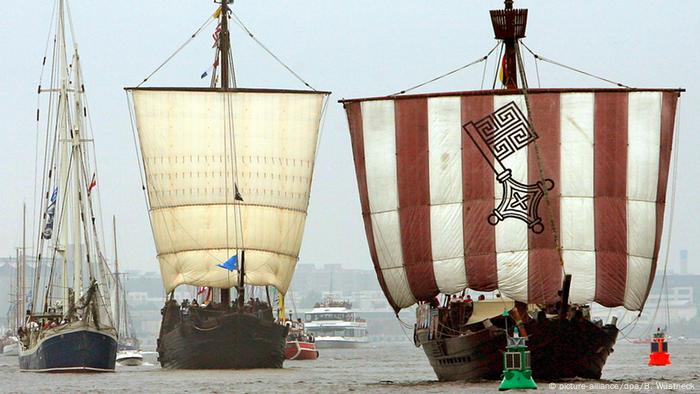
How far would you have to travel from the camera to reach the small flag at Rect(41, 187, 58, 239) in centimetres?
7100

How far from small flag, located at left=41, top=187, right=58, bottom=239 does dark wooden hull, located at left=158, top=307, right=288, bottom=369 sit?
623 centimetres

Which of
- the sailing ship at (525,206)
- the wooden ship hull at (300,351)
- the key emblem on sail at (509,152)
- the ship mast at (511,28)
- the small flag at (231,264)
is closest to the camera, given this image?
the sailing ship at (525,206)

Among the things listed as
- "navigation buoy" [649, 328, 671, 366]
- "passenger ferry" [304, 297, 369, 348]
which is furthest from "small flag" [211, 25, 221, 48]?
"passenger ferry" [304, 297, 369, 348]

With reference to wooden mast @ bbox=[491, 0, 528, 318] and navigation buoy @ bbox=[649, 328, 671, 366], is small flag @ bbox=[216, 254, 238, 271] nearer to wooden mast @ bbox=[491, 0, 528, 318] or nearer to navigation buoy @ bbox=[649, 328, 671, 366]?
navigation buoy @ bbox=[649, 328, 671, 366]

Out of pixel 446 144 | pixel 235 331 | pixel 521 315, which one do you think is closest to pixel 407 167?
pixel 446 144

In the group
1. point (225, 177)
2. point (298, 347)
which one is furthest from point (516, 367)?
point (298, 347)

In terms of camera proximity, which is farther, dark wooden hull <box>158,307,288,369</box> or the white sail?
the white sail

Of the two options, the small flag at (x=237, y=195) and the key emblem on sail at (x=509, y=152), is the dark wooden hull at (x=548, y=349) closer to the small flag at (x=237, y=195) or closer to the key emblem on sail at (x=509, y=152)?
the key emblem on sail at (x=509, y=152)

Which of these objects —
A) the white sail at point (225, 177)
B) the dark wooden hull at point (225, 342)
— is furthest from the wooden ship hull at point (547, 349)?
the white sail at point (225, 177)

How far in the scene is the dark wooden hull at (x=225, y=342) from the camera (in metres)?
71.4

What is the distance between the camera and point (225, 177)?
76.6 metres

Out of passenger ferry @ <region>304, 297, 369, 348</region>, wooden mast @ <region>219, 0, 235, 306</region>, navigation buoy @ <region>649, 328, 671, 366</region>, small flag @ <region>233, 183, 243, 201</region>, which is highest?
wooden mast @ <region>219, 0, 235, 306</region>

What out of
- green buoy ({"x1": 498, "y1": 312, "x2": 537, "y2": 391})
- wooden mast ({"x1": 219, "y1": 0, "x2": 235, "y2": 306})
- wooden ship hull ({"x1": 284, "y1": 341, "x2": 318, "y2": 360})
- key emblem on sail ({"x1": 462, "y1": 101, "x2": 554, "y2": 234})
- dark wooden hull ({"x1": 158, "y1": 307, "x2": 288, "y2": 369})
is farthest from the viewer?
wooden ship hull ({"x1": 284, "y1": 341, "x2": 318, "y2": 360})

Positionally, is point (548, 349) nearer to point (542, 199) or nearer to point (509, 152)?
point (542, 199)
